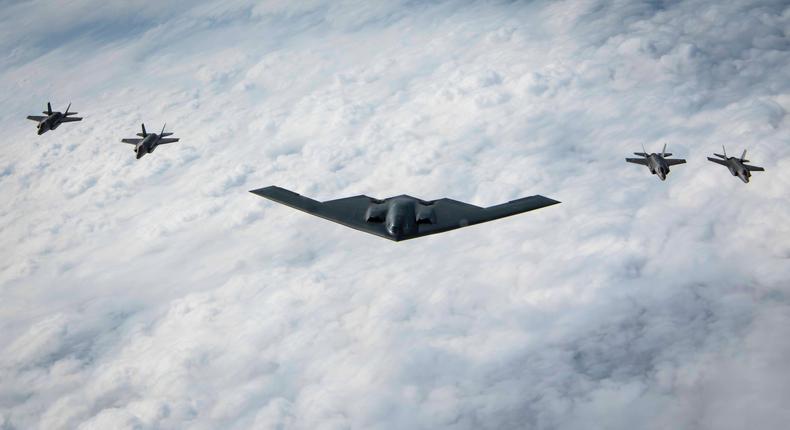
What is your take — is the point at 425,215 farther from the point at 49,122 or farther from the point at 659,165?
the point at 49,122

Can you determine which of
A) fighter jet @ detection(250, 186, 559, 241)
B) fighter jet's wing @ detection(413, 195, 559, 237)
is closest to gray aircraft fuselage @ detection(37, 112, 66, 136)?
fighter jet @ detection(250, 186, 559, 241)

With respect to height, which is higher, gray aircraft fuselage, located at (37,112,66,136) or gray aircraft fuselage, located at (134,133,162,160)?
gray aircraft fuselage, located at (37,112,66,136)

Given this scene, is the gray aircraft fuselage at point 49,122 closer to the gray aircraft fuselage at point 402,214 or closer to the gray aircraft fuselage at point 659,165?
the gray aircraft fuselage at point 402,214

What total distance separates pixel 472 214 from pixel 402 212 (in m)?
4.74

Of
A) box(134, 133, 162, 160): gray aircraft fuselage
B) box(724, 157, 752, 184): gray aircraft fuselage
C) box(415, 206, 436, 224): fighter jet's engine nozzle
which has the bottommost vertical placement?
box(724, 157, 752, 184): gray aircraft fuselage

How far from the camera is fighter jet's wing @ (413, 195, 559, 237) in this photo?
25.0 meters

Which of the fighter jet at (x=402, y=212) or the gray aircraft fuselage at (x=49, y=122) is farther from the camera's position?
the gray aircraft fuselage at (x=49, y=122)

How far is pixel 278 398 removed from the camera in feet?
576

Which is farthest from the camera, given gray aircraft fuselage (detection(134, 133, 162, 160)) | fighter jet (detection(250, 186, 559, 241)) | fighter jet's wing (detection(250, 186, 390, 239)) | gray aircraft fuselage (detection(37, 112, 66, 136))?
gray aircraft fuselage (detection(37, 112, 66, 136))

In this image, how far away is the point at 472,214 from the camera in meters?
26.3

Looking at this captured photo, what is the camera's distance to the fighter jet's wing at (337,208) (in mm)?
25492

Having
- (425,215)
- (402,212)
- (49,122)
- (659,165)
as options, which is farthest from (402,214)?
(49,122)

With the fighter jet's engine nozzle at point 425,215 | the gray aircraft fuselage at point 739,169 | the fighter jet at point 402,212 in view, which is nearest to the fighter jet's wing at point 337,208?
the fighter jet at point 402,212

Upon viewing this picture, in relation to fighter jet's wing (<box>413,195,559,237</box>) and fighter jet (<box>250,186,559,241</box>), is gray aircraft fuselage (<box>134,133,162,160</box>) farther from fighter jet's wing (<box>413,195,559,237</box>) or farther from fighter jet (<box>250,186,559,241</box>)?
fighter jet's wing (<box>413,195,559,237</box>)
